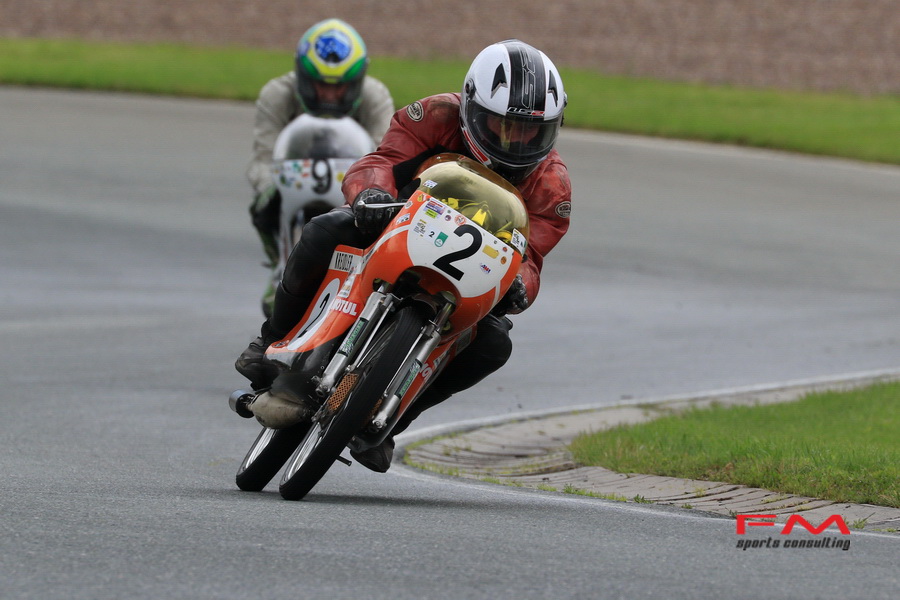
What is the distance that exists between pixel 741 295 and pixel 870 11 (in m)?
17.7

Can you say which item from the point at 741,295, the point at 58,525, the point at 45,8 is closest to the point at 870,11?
the point at 45,8

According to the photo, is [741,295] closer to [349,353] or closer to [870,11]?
[349,353]

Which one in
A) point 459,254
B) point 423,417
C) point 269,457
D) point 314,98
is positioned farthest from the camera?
point 314,98

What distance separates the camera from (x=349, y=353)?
584cm

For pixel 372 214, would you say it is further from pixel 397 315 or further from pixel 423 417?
pixel 423 417

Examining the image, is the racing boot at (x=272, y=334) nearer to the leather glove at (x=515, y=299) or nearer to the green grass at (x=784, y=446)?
the leather glove at (x=515, y=299)

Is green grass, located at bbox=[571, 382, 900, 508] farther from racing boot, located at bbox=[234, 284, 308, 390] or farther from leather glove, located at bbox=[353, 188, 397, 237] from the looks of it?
leather glove, located at bbox=[353, 188, 397, 237]

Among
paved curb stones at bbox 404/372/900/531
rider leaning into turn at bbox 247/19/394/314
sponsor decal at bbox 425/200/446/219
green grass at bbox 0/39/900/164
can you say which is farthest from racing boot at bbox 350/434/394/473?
green grass at bbox 0/39/900/164

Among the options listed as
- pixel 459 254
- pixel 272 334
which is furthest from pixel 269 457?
pixel 459 254

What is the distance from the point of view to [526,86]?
6.28 meters

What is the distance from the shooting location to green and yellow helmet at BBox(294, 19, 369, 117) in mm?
10852

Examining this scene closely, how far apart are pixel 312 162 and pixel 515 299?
15.0 feet

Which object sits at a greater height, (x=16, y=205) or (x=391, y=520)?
(x=391, y=520)

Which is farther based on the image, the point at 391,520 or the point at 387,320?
the point at 387,320
